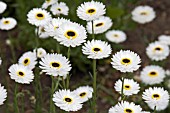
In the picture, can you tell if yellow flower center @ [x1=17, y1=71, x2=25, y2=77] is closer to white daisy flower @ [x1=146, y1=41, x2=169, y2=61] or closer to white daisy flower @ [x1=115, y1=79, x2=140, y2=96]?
white daisy flower @ [x1=115, y1=79, x2=140, y2=96]

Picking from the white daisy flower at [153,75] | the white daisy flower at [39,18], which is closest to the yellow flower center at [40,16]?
the white daisy flower at [39,18]

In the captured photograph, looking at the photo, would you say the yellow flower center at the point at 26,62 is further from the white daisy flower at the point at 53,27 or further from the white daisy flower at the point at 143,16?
the white daisy flower at the point at 143,16

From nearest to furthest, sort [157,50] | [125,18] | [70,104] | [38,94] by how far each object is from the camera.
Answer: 1. [70,104]
2. [38,94]
3. [157,50]
4. [125,18]

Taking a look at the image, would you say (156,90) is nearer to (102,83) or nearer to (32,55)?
(32,55)

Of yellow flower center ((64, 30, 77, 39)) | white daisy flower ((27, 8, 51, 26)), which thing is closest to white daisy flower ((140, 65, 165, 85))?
white daisy flower ((27, 8, 51, 26))

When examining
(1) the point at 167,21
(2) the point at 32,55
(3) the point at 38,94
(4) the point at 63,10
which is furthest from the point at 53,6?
(1) the point at 167,21

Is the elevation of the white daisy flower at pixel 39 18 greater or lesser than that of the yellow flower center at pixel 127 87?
greater
